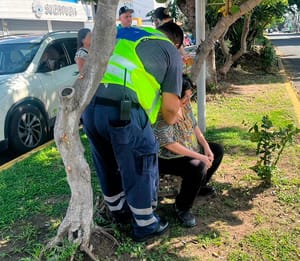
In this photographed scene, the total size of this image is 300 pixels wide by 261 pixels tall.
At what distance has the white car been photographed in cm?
500

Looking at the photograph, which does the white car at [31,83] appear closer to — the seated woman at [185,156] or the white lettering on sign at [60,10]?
the seated woman at [185,156]

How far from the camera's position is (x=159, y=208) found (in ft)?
10.5

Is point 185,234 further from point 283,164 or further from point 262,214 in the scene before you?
point 283,164

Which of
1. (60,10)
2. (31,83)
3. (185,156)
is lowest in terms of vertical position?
(185,156)

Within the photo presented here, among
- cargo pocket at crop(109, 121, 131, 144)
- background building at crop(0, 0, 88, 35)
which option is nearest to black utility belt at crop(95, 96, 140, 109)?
cargo pocket at crop(109, 121, 131, 144)

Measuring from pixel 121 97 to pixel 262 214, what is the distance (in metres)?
1.61

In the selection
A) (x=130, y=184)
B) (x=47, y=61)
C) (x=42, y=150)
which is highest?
(x=47, y=61)

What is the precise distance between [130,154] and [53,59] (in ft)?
13.6

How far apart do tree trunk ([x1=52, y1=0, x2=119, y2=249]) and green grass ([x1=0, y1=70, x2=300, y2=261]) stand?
0.15m

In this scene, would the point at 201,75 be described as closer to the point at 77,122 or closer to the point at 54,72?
the point at 54,72

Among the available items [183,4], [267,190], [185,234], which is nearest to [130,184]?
[185,234]

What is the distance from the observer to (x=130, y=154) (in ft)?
7.78

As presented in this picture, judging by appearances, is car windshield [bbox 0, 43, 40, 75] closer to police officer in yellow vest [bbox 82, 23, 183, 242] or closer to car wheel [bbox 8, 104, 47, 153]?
car wheel [bbox 8, 104, 47, 153]

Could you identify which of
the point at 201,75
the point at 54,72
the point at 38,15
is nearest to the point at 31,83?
the point at 54,72
